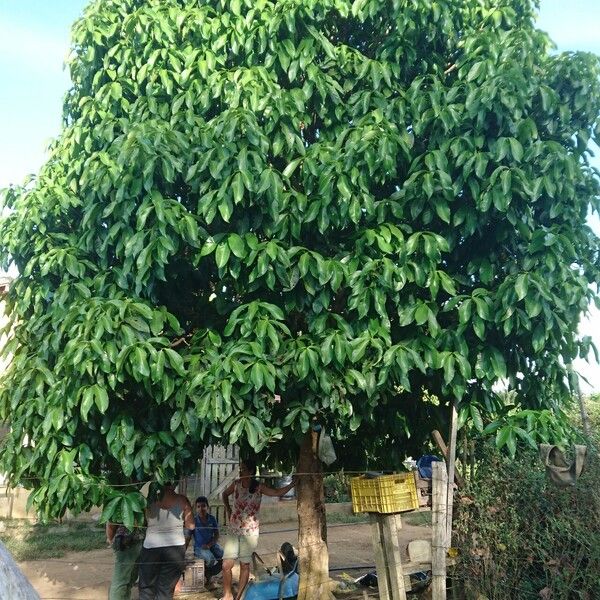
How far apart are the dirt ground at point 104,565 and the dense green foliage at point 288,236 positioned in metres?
2.62

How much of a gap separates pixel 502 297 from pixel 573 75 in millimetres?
1860

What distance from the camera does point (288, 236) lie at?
5898mm

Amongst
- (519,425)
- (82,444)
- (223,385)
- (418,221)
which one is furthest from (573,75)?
(82,444)

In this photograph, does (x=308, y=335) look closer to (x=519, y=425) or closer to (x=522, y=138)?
(x=519, y=425)

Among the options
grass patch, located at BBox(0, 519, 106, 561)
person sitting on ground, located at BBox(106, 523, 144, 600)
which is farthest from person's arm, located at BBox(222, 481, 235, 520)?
grass patch, located at BBox(0, 519, 106, 561)

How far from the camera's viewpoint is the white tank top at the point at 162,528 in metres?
7.00

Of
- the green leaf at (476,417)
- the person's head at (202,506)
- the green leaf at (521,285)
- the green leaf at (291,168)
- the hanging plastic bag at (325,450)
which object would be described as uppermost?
the green leaf at (291,168)

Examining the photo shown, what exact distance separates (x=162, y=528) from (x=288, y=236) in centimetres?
306

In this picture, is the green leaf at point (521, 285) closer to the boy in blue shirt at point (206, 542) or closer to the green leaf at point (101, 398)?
the green leaf at point (101, 398)

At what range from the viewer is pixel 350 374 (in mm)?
5449

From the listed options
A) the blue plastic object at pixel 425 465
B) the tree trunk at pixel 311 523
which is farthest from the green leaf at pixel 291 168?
the blue plastic object at pixel 425 465

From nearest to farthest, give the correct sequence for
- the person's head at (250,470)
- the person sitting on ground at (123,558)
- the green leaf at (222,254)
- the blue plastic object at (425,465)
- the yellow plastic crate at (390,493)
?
the green leaf at (222,254) → the yellow plastic crate at (390,493) → the person sitting on ground at (123,558) → the blue plastic object at (425,465) → the person's head at (250,470)

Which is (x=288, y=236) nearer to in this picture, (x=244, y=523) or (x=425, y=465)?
(x=425, y=465)

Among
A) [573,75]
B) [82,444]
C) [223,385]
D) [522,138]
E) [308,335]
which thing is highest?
[573,75]
